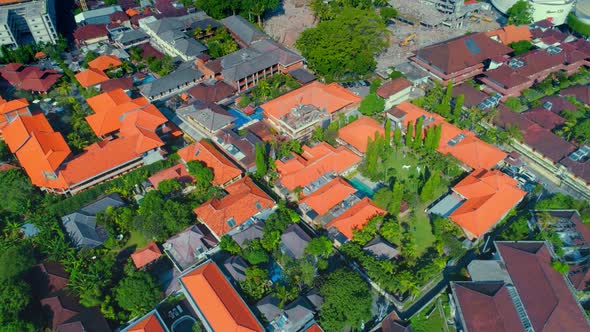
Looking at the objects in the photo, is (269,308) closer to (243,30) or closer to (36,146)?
(36,146)

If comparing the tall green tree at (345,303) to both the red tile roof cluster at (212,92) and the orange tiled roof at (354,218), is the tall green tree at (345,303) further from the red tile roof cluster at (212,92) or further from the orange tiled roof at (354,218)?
the red tile roof cluster at (212,92)

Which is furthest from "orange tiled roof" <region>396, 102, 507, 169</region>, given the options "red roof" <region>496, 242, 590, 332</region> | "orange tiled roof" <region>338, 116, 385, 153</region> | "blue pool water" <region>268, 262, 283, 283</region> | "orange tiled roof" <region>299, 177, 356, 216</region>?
"blue pool water" <region>268, 262, 283, 283</region>

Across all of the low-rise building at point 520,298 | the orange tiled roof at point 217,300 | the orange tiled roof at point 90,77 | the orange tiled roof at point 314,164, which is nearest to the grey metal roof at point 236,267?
the orange tiled roof at point 217,300

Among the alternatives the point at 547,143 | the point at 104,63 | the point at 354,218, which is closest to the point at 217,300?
the point at 354,218

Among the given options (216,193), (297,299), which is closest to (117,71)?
(216,193)

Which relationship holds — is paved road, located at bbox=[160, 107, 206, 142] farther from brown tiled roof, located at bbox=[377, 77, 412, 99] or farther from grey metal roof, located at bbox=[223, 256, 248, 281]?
brown tiled roof, located at bbox=[377, 77, 412, 99]

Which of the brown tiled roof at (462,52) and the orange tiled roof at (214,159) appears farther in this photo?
the brown tiled roof at (462,52)

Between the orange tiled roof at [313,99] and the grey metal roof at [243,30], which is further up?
the grey metal roof at [243,30]
